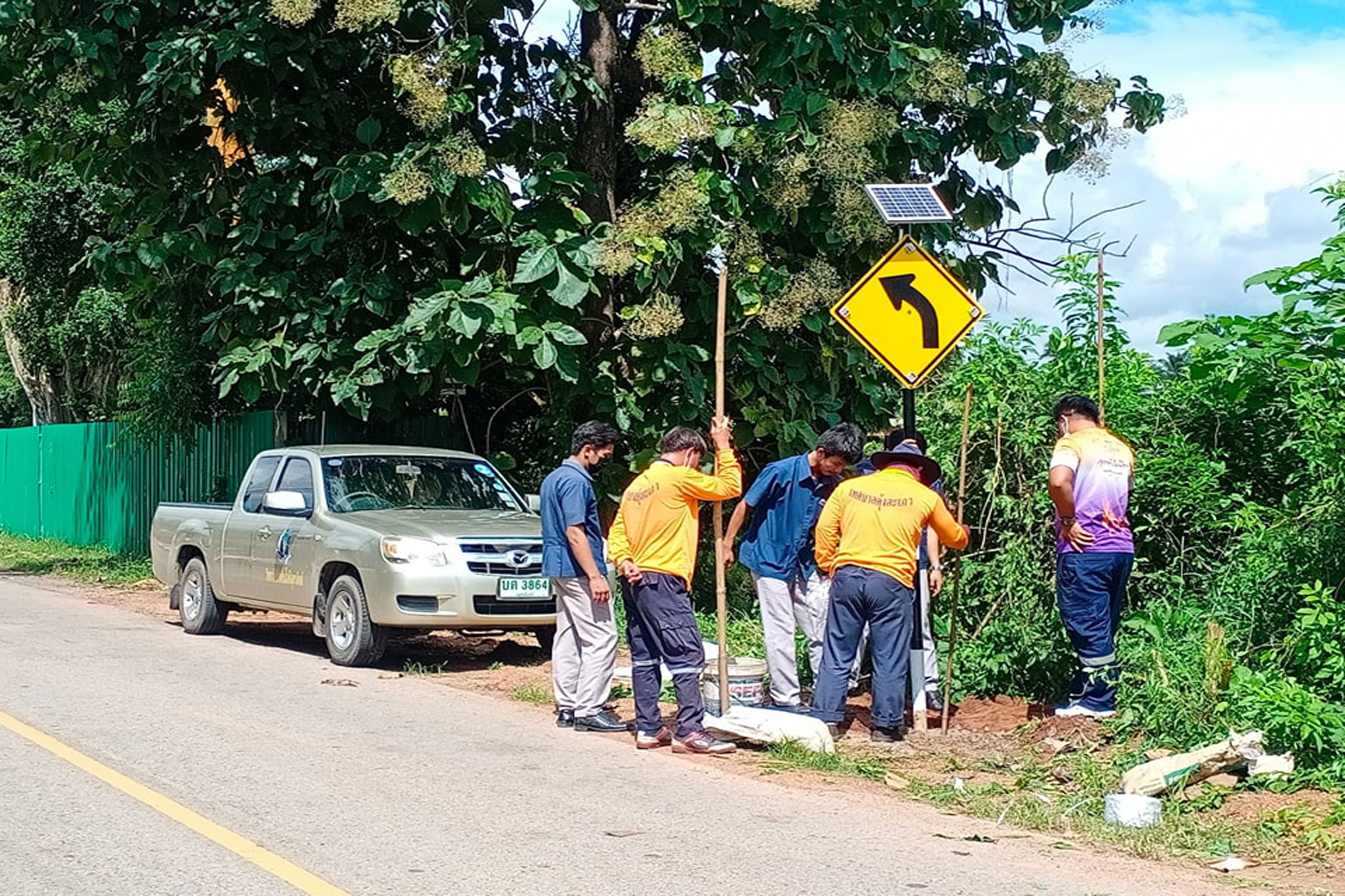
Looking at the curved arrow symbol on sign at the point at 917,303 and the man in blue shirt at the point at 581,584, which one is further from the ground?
the curved arrow symbol on sign at the point at 917,303

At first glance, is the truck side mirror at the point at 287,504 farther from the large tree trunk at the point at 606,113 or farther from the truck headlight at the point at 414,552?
the large tree trunk at the point at 606,113

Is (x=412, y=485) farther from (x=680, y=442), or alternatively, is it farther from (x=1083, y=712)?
(x=1083, y=712)

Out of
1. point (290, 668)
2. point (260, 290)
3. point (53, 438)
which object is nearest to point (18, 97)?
point (260, 290)

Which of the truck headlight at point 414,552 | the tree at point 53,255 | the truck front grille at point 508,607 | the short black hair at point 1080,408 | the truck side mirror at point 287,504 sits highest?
the tree at point 53,255

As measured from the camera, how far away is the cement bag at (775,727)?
923cm

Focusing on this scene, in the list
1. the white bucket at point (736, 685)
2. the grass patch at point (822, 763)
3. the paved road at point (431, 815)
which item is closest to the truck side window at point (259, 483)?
the paved road at point (431, 815)

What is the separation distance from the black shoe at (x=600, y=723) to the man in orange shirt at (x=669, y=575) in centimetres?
39

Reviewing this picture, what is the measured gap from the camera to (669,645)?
9.46m

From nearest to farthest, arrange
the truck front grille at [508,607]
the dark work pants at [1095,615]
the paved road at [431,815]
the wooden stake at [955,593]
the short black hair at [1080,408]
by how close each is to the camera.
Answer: the paved road at [431,815], the dark work pants at [1095,615], the wooden stake at [955,593], the short black hair at [1080,408], the truck front grille at [508,607]

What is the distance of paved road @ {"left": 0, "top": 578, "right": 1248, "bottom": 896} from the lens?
6.39 meters

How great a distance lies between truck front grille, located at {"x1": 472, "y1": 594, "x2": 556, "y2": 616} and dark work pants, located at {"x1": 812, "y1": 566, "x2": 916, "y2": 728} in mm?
3390

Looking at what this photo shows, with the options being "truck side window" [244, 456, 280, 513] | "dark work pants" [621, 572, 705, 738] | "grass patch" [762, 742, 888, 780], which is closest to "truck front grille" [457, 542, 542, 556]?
"truck side window" [244, 456, 280, 513]

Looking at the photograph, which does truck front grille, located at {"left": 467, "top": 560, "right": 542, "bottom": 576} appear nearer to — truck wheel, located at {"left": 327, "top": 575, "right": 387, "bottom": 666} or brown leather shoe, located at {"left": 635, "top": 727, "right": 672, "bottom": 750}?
truck wheel, located at {"left": 327, "top": 575, "right": 387, "bottom": 666}

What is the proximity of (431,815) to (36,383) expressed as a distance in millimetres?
23982
